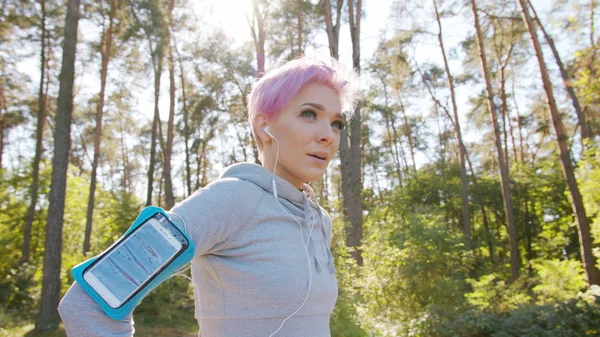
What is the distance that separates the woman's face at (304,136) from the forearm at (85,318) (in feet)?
2.42

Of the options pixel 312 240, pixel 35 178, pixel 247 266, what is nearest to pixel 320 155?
pixel 312 240

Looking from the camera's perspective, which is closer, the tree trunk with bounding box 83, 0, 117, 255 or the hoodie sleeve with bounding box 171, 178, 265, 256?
the hoodie sleeve with bounding box 171, 178, 265, 256

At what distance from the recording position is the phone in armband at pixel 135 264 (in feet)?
2.92

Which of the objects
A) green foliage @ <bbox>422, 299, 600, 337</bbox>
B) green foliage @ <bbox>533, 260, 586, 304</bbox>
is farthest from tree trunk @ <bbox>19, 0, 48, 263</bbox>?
green foliage @ <bbox>533, 260, 586, 304</bbox>

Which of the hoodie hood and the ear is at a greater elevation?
the ear

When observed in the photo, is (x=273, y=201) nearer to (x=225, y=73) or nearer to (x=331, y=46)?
(x=331, y=46)

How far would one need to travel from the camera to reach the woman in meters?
1.06

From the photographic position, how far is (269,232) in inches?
47.8

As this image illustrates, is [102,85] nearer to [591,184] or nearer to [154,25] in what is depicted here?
[154,25]

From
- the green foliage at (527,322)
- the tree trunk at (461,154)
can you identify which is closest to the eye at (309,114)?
the green foliage at (527,322)

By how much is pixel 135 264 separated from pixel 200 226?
165 millimetres

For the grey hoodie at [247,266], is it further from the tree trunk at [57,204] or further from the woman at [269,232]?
the tree trunk at [57,204]

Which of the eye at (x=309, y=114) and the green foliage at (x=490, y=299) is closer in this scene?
the eye at (x=309, y=114)

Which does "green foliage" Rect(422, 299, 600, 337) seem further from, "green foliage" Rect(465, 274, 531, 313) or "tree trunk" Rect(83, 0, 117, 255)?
"tree trunk" Rect(83, 0, 117, 255)
